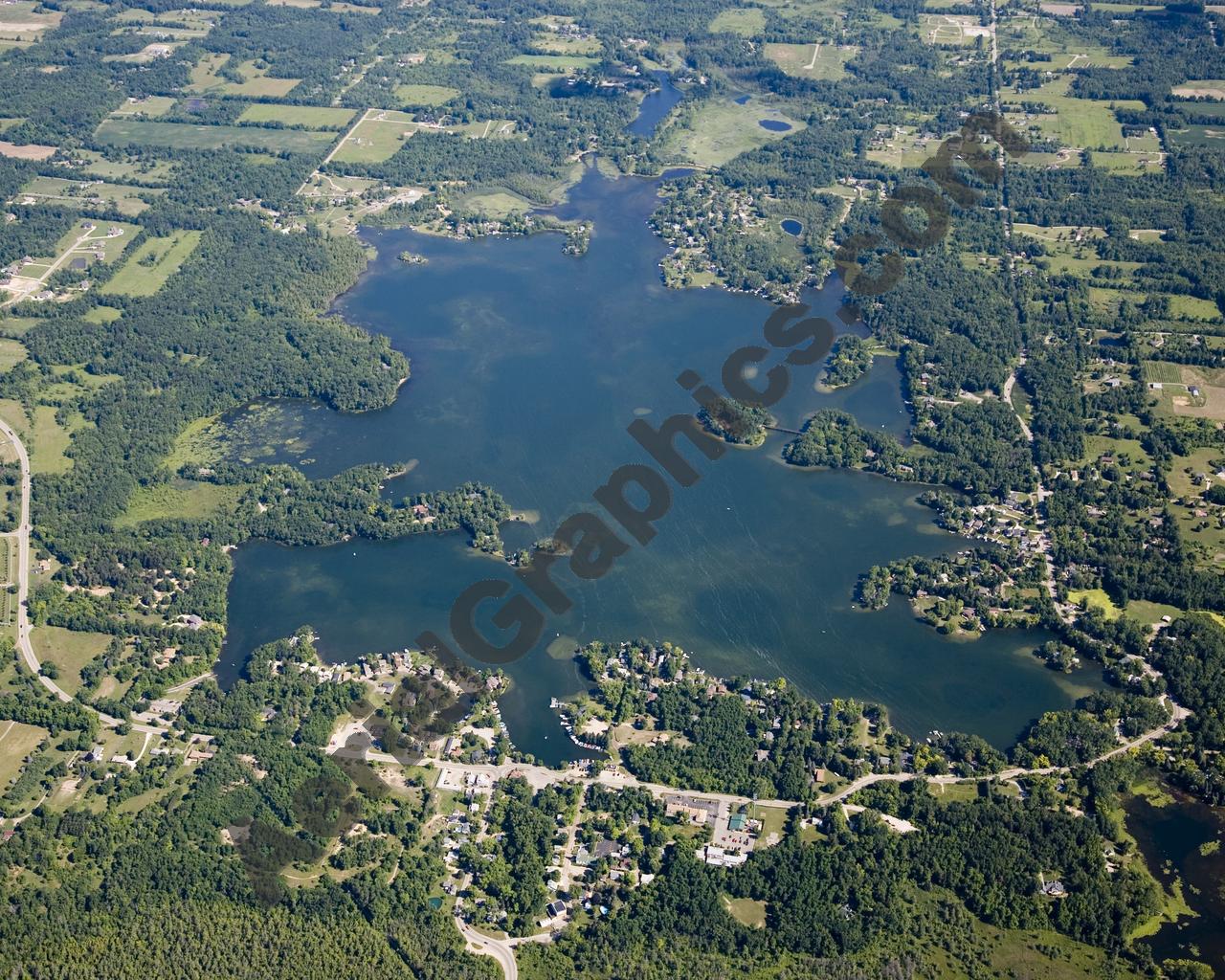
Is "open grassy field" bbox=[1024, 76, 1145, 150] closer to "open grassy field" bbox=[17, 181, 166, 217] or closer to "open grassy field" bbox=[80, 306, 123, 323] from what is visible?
"open grassy field" bbox=[17, 181, 166, 217]

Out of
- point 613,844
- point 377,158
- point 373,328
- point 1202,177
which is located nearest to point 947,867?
point 613,844

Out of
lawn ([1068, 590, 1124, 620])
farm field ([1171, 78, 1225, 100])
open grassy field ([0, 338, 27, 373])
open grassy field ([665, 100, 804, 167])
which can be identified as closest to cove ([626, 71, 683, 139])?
open grassy field ([665, 100, 804, 167])

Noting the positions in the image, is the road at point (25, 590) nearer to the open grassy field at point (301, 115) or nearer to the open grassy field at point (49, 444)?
the open grassy field at point (49, 444)

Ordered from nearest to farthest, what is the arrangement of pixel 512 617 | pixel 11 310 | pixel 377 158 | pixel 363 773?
1. pixel 363 773
2. pixel 512 617
3. pixel 11 310
4. pixel 377 158

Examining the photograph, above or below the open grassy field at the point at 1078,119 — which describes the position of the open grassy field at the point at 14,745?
below

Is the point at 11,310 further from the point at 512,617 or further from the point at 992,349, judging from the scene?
the point at 992,349

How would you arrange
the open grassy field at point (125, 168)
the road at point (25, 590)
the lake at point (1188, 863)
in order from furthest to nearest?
the open grassy field at point (125, 168) < the road at point (25, 590) < the lake at point (1188, 863)

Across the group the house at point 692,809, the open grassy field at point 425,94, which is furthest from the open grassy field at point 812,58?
the house at point 692,809
